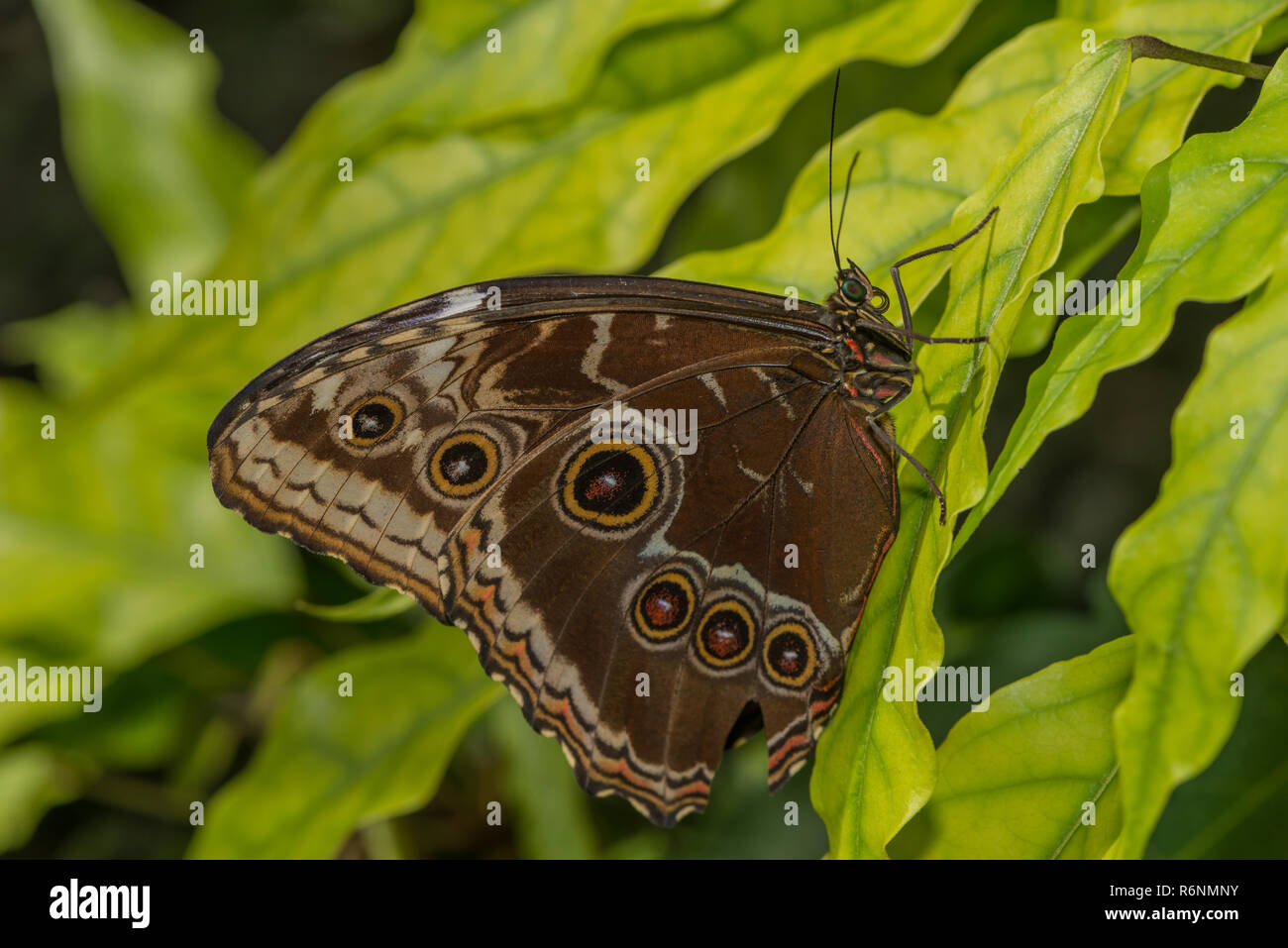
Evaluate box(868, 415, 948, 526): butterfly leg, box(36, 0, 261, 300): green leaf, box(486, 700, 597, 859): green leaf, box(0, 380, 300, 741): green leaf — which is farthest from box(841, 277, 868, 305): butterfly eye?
box(36, 0, 261, 300): green leaf

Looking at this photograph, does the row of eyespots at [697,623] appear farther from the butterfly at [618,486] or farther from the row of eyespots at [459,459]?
the row of eyespots at [459,459]

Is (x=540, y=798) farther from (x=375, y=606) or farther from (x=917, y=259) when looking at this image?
(x=917, y=259)

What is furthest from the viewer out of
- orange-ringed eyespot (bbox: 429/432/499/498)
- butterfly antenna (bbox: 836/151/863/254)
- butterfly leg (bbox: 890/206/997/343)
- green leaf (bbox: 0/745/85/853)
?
green leaf (bbox: 0/745/85/853)

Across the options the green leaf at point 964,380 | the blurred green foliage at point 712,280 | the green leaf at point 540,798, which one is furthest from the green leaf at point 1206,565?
the green leaf at point 540,798

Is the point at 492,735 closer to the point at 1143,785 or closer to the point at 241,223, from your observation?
the point at 241,223

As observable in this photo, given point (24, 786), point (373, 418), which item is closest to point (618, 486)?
point (373, 418)

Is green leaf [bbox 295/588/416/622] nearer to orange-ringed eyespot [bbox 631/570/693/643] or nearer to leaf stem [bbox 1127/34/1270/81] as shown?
orange-ringed eyespot [bbox 631/570/693/643]

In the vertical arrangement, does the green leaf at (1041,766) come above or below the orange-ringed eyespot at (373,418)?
below
